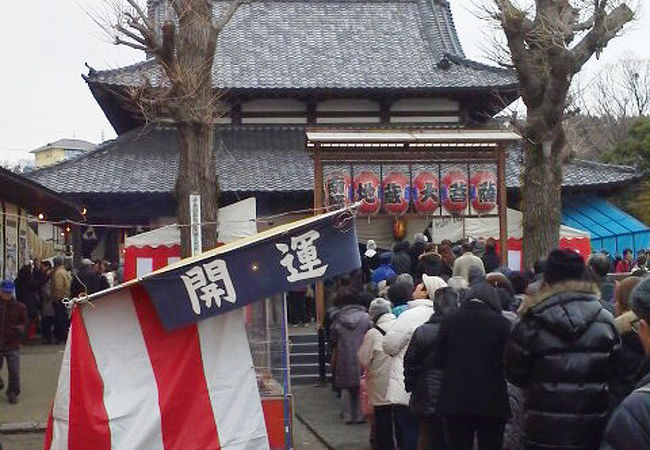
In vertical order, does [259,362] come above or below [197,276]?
below

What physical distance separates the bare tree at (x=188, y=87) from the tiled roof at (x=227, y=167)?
793 cm

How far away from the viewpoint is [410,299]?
862 centimetres

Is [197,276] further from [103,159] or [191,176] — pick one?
[103,159]

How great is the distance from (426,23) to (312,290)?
11551mm

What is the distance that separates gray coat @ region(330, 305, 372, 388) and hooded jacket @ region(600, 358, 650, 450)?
7274 millimetres

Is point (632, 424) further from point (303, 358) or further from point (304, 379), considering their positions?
point (303, 358)

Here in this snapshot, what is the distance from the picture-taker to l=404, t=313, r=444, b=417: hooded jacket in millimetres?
6688

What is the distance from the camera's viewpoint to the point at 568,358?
4.91 m

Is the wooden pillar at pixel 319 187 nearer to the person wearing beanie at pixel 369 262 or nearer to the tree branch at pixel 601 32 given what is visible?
the person wearing beanie at pixel 369 262

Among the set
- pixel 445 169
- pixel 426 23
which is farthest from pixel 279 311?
pixel 426 23

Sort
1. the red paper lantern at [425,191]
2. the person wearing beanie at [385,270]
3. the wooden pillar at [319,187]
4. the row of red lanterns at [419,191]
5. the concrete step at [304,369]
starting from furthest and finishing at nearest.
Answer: the red paper lantern at [425,191] → the row of red lanterns at [419,191] → the concrete step at [304,369] → the wooden pillar at [319,187] → the person wearing beanie at [385,270]

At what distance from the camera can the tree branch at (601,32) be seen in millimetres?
12617

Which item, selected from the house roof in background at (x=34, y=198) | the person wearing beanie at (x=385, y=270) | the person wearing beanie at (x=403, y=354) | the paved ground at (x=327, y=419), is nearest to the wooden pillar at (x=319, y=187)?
the paved ground at (x=327, y=419)

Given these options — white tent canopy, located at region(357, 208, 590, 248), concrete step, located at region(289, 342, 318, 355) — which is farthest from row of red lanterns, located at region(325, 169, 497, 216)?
concrete step, located at region(289, 342, 318, 355)
